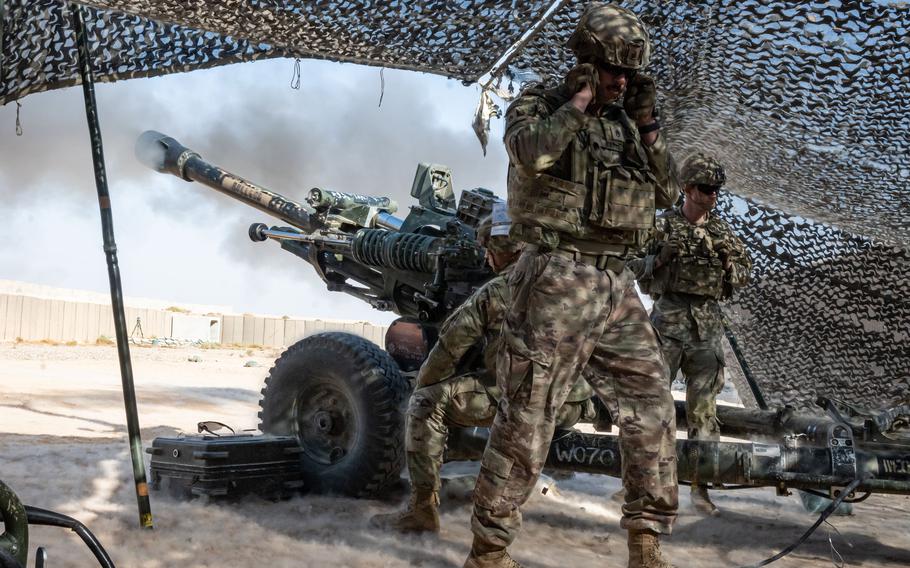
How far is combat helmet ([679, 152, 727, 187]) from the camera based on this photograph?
A: 15.4 ft

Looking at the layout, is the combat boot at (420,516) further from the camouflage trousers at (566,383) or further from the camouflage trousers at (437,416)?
the camouflage trousers at (566,383)

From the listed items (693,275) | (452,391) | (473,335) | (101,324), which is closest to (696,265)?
(693,275)

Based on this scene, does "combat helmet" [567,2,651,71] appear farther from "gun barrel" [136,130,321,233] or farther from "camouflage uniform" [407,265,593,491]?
"gun barrel" [136,130,321,233]

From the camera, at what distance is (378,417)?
14.0 feet

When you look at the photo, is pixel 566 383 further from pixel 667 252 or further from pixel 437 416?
pixel 667 252

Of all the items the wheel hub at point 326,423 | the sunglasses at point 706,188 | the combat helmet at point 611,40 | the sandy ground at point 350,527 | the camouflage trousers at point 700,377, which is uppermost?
the combat helmet at point 611,40

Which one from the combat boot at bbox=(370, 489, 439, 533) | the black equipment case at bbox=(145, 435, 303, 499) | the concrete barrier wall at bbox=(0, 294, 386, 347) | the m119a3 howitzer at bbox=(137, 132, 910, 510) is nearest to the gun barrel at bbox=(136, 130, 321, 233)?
the m119a3 howitzer at bbox=(137, 132, 910, 510)

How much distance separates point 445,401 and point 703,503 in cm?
173

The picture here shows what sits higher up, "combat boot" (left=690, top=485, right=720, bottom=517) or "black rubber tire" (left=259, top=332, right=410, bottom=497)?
"black rubber tire" (left=259, top=332, right=410, bottom=497)

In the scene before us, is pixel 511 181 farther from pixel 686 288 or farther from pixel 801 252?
pixel 801 252

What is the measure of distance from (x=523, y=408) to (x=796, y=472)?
1231 millimetres

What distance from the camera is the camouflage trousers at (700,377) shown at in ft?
15.2

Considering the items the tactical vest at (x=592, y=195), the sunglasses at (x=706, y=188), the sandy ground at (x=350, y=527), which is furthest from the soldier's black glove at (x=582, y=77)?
the sunglasses at (x=706, y=188)

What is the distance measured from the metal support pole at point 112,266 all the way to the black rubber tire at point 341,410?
3.60 ft
